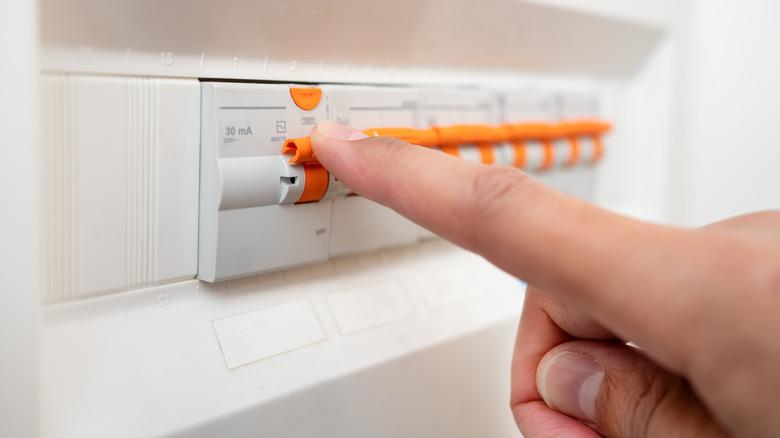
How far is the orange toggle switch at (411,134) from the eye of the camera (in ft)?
1.96

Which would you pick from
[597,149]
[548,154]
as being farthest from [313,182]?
[597,149]

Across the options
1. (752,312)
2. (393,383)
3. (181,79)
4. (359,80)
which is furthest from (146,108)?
(752,312)

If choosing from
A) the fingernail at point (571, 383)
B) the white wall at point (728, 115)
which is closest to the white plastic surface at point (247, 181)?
the fingernail at point (571, 383)

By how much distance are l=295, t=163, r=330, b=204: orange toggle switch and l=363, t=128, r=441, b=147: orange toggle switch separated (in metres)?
0.07

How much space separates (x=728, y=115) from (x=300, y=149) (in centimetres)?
65

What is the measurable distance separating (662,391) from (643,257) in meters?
0.17

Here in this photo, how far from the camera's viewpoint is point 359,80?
62cm

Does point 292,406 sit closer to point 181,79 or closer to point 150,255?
point 150,255

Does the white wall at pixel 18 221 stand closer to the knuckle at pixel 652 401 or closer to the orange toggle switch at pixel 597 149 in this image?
the knuckle at pixel 652 401

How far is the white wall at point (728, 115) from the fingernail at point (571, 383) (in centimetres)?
49

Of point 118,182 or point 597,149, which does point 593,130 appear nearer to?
point 597,149

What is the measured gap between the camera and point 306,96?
1.84 ft

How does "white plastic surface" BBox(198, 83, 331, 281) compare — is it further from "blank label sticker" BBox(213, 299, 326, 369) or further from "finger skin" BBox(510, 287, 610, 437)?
"finger skin" BBox(510, 287, 610, 437)

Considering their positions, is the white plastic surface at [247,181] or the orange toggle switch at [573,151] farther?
the orange toggle switch at [573,151]
